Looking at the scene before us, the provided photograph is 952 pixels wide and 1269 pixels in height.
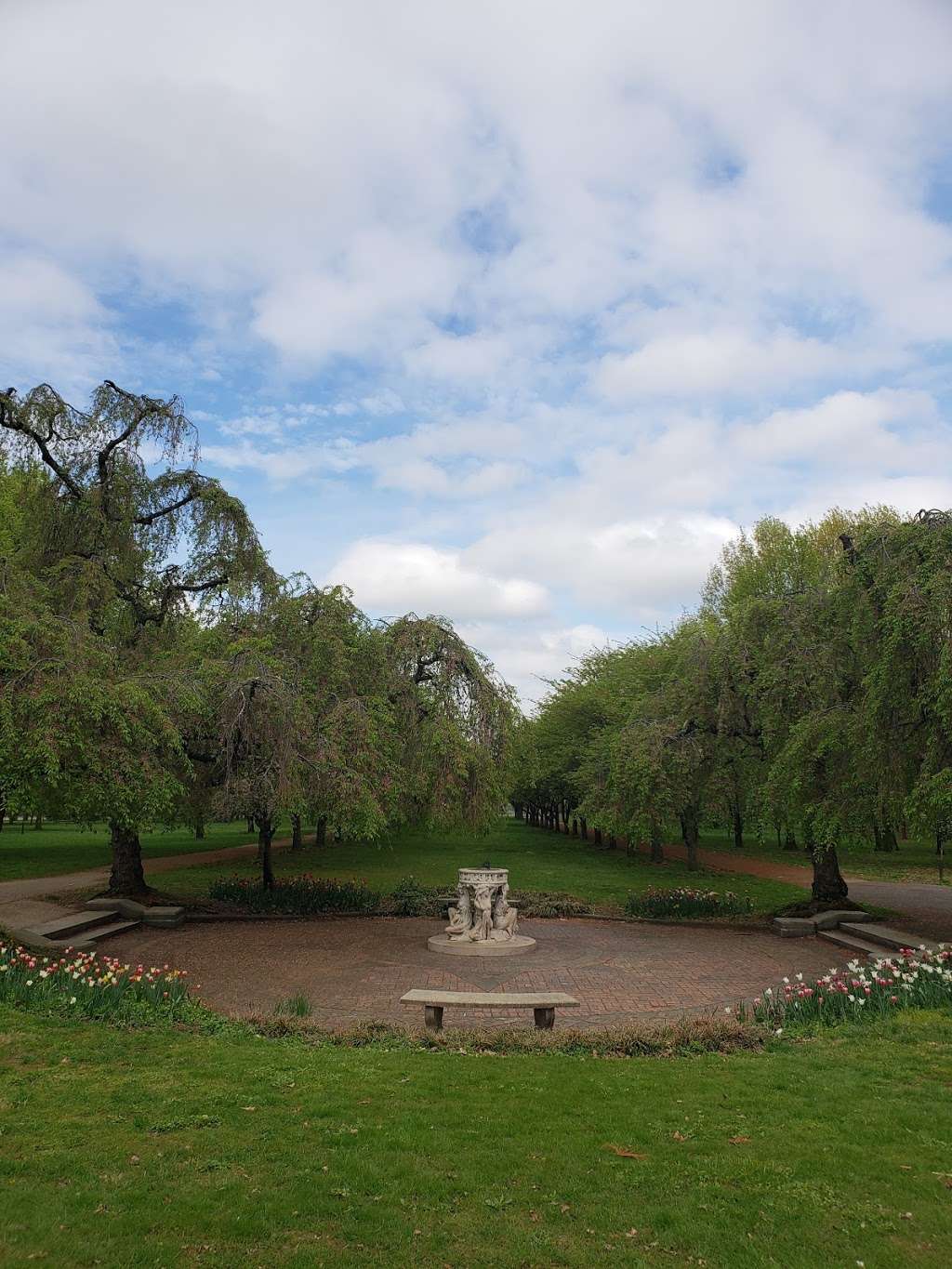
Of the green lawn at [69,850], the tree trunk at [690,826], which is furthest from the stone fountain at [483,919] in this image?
the tree trunk at [690,826]

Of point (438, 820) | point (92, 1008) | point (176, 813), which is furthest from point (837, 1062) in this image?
point (176, 813)

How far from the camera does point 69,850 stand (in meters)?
30.6

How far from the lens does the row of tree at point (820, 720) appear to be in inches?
482

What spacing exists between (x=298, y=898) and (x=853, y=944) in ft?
36.1

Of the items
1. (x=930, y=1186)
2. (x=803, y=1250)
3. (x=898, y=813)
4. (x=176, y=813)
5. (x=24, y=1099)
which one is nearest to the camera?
(x=803, y=1250)

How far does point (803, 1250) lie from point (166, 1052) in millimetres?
5653

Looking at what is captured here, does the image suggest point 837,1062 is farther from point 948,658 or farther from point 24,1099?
point 24,1099

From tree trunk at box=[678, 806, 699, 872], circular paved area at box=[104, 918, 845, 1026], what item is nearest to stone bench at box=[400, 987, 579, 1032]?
circular paved area at box=[104, 918, 845, 1026]

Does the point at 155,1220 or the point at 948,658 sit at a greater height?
the point at 948,658

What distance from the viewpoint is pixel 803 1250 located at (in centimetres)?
417

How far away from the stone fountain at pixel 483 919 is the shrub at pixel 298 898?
360 cm

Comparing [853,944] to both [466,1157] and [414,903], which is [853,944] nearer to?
[414,903]

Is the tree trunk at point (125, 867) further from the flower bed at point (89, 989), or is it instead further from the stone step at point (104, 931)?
the flower bed at point (89, 989)

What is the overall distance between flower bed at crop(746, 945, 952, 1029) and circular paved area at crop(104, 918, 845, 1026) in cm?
107
